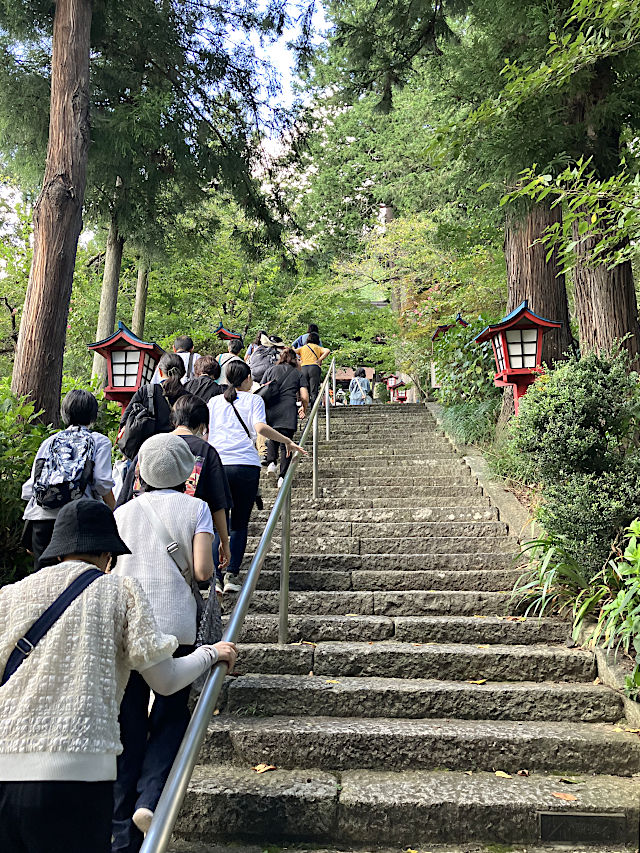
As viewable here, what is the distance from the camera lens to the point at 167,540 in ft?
8.15

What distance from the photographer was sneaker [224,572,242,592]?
427cm

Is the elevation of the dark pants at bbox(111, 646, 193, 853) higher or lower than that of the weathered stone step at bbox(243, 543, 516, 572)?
lower

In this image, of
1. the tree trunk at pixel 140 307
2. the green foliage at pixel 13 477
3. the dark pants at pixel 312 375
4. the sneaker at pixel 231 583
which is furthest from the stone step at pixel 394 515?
the tree trunk at pixel 140 307

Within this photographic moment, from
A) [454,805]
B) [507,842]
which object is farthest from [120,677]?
[507,842]

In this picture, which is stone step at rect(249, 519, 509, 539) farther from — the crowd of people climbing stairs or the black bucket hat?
the black bucket hat

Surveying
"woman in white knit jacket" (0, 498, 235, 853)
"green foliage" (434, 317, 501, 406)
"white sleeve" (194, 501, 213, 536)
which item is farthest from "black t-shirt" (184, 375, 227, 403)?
"green foliage" (434, 317, 501, 406)

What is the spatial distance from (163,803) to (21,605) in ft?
2.00

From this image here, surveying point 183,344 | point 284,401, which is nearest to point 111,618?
point 284,401

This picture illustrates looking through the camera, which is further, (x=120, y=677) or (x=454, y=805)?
(x=454, y=805)

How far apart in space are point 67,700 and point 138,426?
2.29 metres

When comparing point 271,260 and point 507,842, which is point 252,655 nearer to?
point 507,842

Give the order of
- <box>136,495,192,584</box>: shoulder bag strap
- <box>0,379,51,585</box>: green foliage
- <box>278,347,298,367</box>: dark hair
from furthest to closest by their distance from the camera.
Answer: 1. <box>278,347,298,367</box>: dark hair
2. <box>0,379,51,585</box>: green foliage
3. <box>136,495,192,584</box>: shoulder bag strap

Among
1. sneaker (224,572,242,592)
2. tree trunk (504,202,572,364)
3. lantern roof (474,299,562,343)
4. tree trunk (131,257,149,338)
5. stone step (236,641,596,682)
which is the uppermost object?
tree trunk (131,257,149,338)

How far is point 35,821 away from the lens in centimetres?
147
